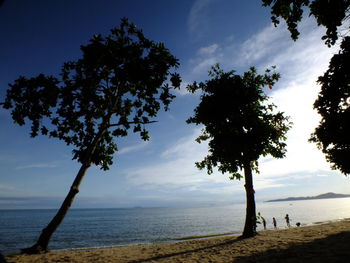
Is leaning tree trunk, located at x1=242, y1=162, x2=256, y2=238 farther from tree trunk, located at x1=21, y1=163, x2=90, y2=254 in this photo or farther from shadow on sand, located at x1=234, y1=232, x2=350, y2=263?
tree trunk, located at x1=21, y1=163, x2=90, y2=254

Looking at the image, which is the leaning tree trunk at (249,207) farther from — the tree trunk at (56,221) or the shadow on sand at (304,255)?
the tree trunk at (56,221)

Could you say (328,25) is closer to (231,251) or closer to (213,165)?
(231,251)

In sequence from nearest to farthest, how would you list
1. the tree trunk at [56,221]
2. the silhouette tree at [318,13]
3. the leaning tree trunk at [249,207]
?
the silhouette tree at [318,13] → the tree trunk at [56,221] → the leaning tree trunk at [249,207]

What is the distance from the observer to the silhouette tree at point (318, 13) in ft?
29.6

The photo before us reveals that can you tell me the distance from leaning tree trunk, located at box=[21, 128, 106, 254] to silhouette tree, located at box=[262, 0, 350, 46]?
13962mm

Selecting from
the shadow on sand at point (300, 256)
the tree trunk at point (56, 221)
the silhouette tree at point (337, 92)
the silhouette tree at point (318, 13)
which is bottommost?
the shadow on sand at point (300, 256)

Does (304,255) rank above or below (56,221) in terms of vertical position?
below

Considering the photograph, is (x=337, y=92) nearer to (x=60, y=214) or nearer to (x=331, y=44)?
(x=331, y=44)

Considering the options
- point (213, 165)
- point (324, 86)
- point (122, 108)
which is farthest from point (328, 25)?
point (213, 165)

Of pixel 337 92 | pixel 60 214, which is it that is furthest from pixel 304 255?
pixel 60 214

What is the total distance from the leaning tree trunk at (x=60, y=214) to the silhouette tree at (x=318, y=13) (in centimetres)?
1396

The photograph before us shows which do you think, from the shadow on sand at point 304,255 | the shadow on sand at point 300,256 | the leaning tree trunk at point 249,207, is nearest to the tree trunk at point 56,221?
the shadow on sand at point 300,256

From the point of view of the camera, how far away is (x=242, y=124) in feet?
70.8

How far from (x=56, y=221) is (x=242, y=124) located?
55.2ft
